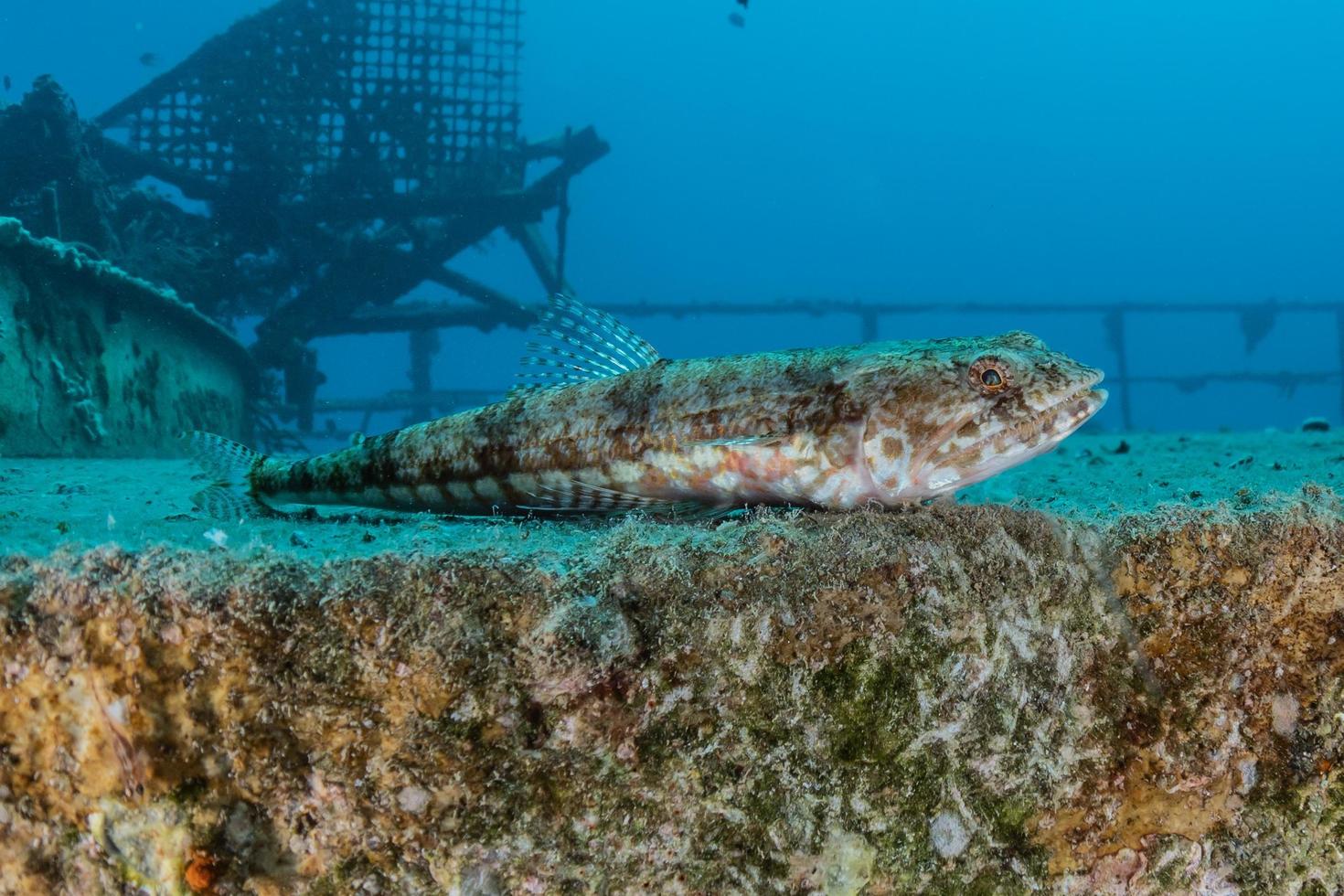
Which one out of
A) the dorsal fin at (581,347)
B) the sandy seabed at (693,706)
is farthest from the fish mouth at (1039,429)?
the dorsal fin at (581,347)

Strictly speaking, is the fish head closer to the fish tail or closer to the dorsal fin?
the dorsal fin

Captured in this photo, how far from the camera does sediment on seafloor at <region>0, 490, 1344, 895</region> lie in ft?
5.51

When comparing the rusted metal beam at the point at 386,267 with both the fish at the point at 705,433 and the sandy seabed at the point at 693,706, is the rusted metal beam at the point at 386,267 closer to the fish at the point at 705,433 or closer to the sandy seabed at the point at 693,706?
the fish at the point at 705,433

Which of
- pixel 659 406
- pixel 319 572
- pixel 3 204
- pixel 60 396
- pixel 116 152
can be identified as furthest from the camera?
pixel 116 152

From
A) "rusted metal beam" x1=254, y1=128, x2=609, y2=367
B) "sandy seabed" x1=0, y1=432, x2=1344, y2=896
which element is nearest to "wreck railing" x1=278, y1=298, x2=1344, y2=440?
"rusted metal beam" x1=254, y1=128, x2=609, y2=367

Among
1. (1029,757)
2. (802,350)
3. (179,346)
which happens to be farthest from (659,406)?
(179,346)

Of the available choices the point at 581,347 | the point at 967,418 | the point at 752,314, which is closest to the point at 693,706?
the point at 967,418

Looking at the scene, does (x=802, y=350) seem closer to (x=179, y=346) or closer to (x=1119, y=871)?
(x=1119, y=871)

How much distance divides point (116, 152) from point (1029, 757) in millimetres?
19073

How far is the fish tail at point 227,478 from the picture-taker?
3365 mm

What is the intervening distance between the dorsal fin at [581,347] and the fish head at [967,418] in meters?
1.14

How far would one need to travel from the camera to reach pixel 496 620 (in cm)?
175

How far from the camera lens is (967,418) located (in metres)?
2.57

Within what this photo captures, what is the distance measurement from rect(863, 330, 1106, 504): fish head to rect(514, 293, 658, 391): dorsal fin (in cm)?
114
